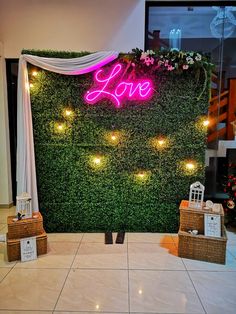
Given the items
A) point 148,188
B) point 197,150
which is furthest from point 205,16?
point 148,188

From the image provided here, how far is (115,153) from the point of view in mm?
3434

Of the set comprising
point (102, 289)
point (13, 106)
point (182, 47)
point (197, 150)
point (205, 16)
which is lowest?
point (102, 289)

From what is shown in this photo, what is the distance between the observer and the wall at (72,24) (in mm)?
4070

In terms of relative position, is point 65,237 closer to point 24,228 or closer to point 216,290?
point 24,228

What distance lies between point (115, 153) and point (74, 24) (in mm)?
2284

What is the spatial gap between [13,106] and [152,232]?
10.5 feet

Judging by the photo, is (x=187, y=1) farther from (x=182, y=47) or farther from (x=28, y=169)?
(x=28, y=169)

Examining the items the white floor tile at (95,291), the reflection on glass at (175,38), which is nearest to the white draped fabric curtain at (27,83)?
the white floor tile at (95,291)

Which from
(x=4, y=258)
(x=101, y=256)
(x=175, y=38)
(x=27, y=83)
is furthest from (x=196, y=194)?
(x=175, y=38)

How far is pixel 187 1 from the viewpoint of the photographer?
165 inches

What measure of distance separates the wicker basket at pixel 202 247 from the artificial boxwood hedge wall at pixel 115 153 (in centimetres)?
61

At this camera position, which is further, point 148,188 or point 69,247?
point 148,188

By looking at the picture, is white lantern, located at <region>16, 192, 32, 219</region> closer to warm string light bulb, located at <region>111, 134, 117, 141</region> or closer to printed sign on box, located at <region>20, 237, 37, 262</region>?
printed sign on box, located at <region>20, 237, 37, 262</region>

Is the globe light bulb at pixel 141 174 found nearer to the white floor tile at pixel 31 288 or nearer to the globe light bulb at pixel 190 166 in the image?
the globe light bulb at pixel 190 166
